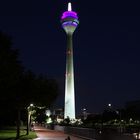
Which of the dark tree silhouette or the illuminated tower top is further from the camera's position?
the illuminated tower top

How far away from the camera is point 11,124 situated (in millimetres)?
105375

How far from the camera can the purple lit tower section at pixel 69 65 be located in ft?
503

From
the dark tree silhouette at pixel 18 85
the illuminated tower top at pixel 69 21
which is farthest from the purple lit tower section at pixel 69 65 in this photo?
the dark tree silhouette at pixel 18 85

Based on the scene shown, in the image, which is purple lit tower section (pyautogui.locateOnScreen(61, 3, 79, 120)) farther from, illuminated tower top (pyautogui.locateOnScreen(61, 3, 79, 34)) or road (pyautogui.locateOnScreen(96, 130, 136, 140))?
road (pyautogui.locateOnScreen(96, 130, 136, 140))

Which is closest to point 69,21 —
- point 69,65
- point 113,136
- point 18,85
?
point 69,65

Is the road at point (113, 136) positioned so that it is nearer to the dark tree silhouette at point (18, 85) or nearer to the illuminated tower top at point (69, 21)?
the dark tree silhouette at point (18, 85)

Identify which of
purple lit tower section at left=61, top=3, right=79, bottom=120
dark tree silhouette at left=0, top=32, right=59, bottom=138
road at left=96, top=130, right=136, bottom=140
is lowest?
road at left=96, top=130, right=136, bottom=140

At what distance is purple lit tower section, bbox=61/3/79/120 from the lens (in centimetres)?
15325

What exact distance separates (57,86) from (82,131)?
16.0 metres

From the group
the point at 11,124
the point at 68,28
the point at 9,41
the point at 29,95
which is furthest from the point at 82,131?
the point at 68,28

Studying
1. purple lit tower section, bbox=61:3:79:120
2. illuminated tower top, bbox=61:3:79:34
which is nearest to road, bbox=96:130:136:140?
purple lit tower section, bbox=61:3:79:120

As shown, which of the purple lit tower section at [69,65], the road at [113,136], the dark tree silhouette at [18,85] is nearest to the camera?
the road at [113,136]

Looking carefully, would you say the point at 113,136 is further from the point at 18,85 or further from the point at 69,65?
the point at 69,65

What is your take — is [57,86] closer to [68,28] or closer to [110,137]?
[110,137]
